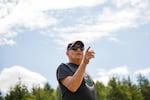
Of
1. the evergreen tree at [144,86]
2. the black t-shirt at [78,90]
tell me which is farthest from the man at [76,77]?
the evergreen tree at [144,86]

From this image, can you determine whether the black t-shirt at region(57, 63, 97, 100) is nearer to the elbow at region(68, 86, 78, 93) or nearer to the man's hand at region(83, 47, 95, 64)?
the elbow at region(68, 86, 78, 93)

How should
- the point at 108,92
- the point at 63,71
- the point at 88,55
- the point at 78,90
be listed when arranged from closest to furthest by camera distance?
the point at 88,55 < the point at 78,90 < the point at 63,71 < the point at 108,92

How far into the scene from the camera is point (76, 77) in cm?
452

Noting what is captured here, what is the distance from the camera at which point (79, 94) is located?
4777 millimetres

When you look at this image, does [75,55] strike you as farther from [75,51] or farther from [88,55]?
[88,55]

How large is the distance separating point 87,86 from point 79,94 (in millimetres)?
187

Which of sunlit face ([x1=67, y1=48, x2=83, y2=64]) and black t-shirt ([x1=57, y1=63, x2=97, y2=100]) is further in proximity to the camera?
sunlit face ([x1=67, y1=48, x2=83, y2=64])

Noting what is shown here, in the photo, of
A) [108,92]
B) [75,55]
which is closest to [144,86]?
[108,92]

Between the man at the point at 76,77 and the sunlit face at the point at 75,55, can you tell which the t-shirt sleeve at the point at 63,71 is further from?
the sunlit face at the point at 75,55

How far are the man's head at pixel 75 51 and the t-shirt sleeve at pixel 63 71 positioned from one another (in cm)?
18

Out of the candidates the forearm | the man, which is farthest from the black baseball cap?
the forearm

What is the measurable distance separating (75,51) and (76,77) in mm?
624

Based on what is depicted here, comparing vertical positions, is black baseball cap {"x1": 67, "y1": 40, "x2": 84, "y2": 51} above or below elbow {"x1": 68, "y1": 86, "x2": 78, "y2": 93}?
above

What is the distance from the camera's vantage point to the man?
14.8 feet
